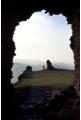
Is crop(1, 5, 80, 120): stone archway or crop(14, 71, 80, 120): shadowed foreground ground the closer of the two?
crop(1, 5, 80, 120): stone archway

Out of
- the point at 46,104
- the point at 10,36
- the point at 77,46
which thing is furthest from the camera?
Answer: the point at 46,104

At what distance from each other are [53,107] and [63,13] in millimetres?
6888

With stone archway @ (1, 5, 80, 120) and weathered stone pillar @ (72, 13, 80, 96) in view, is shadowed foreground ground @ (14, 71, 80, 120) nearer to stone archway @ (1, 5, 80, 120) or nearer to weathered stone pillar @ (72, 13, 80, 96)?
weathered stone pillar @ (72, 13, 80, 96)

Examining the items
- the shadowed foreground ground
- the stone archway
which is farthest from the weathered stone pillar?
the shadowed foreground ground

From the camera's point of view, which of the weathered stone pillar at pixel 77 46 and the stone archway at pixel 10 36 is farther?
the weathered stone pillar at pixel 77 46

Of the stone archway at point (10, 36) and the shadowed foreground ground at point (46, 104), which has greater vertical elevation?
the stone archway at point (10, 36)

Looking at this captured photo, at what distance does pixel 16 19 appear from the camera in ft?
52.8

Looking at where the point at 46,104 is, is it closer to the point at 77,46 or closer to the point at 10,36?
the point at 77,46

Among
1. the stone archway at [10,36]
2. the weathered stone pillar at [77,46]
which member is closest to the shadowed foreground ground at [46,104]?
the weathered stone pillar at [77,46]

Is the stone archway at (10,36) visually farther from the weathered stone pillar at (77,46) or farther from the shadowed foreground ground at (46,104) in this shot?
the shadowed foreground ground at (46,104)

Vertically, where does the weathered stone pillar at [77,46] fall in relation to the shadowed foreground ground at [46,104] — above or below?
above

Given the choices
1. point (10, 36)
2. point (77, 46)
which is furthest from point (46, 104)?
point (10, 36)

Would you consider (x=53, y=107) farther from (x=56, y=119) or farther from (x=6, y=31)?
(x=6, y=31)

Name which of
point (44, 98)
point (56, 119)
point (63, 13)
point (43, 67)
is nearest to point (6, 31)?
point (63, 13)
